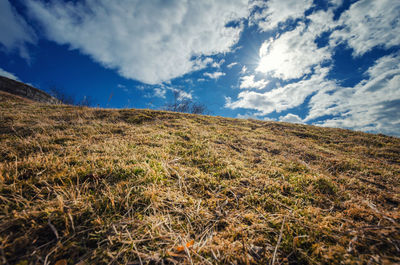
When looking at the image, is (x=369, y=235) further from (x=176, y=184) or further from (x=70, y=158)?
(x=70, y=158)

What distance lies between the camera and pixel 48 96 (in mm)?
33969

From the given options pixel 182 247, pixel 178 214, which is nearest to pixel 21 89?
pixel 178 214

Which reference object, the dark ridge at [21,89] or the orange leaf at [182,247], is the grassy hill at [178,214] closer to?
the orange leaf at [182,247]

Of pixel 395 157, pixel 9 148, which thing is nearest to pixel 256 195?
pixel 9 148

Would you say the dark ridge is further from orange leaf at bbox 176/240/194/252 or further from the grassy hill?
orange leaf at bbox 176/240/194/252

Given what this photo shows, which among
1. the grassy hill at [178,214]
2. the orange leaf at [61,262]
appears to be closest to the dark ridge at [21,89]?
the grassy hill at [178,214]

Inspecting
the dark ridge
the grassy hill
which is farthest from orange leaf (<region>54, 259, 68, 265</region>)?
the dark ridge

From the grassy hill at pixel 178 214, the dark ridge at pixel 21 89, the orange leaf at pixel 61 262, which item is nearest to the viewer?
the orange leaf at pixel 61 262

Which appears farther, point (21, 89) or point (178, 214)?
point (21, 89)

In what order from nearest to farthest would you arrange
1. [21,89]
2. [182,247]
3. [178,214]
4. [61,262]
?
[61,262], [182,247], [178,214], [21,89]

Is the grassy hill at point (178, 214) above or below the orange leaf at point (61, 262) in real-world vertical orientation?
above

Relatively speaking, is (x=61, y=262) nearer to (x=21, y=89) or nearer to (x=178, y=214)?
(x=178, y=214)

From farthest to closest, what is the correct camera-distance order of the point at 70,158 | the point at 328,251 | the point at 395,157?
the point at 395,157 → the point at 70,158 → the point at 328,251

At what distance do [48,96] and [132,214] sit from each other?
48618 millimetres
